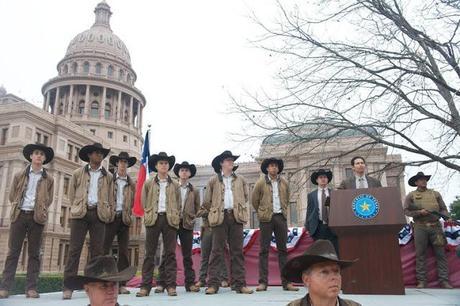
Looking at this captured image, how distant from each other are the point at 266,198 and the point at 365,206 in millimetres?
1899

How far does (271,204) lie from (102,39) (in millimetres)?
75486

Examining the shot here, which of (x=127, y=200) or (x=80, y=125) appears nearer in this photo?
(x=127, y=200)

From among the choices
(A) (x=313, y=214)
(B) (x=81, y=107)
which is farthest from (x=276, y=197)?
(B) (x=81, y=107)

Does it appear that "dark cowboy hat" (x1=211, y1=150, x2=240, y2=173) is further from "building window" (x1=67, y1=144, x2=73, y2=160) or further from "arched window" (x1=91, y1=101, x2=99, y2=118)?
"arched window" (x1=91, y1=101, x2=99, y2=118)

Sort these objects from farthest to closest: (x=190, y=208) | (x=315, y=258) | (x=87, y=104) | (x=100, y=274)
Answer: (x=87, y=104)
(x=190, y=208)
(x=100, y=274)
(x=315, y=258)

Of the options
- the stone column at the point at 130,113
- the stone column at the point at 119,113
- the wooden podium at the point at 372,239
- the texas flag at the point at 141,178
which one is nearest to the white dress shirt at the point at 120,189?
the texas flag at the point at 141,178

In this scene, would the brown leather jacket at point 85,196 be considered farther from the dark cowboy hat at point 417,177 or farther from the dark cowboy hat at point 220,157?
the dark cowboy hat at point 417,177

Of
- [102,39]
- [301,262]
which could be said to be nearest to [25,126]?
[102,39]

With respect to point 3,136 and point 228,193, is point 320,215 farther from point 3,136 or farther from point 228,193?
point 3,136

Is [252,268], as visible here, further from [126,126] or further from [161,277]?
[126,126]

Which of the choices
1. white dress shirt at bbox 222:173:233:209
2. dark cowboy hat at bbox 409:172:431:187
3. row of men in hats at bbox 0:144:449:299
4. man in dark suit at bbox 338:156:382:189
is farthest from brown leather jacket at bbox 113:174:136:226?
dark cowboy hat at bbox 409:172:431:187

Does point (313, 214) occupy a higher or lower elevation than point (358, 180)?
lower

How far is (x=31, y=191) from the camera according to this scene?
6348 mm

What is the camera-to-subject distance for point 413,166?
9.59m
